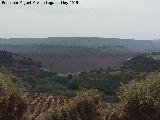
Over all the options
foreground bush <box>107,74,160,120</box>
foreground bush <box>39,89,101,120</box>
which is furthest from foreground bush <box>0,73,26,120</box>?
foreground bush <box>107,74,160,120</box>

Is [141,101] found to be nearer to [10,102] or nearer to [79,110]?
[79,110]

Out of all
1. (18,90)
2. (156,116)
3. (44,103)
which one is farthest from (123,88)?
(44,103)

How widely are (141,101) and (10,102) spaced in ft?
56.5

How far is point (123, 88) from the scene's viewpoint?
64.1 m

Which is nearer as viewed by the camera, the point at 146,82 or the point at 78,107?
the point at 146,82

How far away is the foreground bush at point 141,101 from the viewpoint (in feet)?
193

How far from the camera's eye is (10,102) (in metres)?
57.3

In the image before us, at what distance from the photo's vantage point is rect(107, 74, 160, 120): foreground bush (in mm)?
58906

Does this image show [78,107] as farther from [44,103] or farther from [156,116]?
[44,103]

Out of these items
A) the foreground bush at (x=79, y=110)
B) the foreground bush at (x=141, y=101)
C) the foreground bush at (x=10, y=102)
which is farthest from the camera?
→ the foreground bush at (x=79, y=110)

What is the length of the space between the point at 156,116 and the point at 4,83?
20358 mm

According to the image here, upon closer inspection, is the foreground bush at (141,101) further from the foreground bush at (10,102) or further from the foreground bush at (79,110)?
the foreground bush at (10,102)

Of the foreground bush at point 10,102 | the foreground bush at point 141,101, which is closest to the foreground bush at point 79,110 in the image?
the foreground bush at point 141,101

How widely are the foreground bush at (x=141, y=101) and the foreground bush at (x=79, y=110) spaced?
6.08 metres
